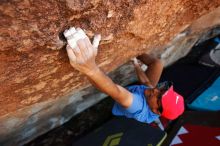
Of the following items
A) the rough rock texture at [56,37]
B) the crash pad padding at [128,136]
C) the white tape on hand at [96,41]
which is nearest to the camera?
the rough rock texture at [56,37]

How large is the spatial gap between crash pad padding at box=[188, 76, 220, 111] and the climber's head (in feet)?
2.99

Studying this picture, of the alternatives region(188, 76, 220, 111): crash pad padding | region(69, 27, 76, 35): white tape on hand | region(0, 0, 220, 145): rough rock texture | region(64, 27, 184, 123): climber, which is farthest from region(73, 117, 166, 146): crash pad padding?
region(69, 27, 76, 35): white tape on hand

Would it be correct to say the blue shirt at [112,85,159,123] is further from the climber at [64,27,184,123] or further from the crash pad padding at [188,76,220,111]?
the crash pad padding at [188,76,220,111]

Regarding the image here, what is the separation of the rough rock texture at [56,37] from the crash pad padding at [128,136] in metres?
0.38

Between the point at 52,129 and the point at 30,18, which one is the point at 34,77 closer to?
the point at 30,18

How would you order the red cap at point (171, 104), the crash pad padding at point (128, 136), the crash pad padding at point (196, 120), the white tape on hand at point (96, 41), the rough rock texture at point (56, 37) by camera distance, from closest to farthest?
the rough rock texture at point (56, 37) < the white tape on hand at point (96, 41) < the red cap at point (171, 104) < the crash pad padding at point (128, 136) < the crash pad padding at point (196, 120)

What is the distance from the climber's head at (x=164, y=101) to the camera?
5.89 ft

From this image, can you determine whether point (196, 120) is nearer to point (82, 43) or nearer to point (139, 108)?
point (139, 108)

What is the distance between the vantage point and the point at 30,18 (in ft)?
3.79

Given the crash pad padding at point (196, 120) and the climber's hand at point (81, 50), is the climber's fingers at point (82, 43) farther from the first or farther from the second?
the crash pad padding at point (196, 120)

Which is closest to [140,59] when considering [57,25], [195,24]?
[195,24]

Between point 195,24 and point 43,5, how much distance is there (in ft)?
4.93

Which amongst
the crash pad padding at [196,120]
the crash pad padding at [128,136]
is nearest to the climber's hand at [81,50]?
the crash pad padding at [128,136]

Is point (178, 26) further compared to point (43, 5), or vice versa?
point (178, 26)
